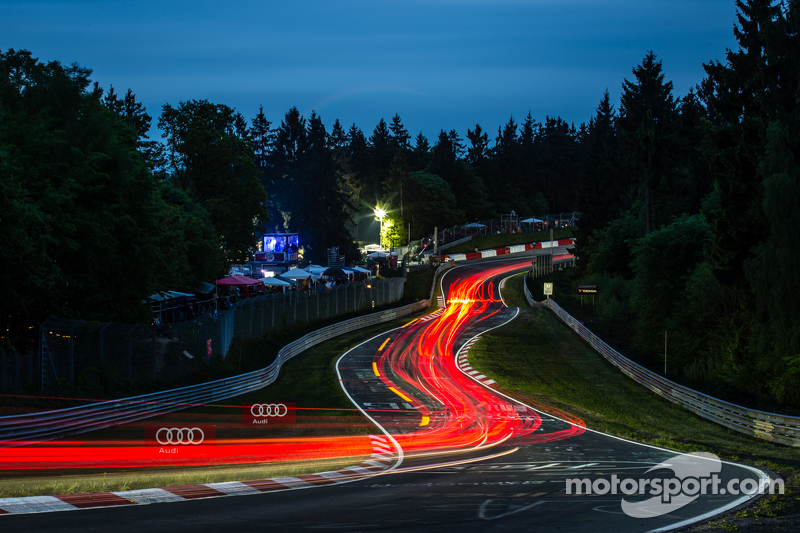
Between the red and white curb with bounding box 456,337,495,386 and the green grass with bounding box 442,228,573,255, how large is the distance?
61.4m

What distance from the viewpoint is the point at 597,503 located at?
12.0m

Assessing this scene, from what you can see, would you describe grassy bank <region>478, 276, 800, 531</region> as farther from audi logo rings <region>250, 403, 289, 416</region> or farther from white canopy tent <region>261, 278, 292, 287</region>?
white canopy tent <region>261, 278, 292, 287</region>

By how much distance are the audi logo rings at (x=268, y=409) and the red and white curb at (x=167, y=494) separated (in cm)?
1030

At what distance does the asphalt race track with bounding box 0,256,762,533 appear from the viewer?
10094 millimetres

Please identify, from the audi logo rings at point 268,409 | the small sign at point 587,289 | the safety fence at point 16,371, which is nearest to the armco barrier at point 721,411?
the small sign at point 587,289

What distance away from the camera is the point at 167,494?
38.3ft

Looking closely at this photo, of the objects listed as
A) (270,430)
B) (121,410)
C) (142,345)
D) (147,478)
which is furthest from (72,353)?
(147,478)

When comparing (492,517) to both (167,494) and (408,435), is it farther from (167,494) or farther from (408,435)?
(408,435)

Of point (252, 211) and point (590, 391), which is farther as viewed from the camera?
point (252, 211)

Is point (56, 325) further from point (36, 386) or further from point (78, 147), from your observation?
point (78, 147)

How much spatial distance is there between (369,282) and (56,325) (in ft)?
138

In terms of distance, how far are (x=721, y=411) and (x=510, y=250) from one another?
87.2 metres

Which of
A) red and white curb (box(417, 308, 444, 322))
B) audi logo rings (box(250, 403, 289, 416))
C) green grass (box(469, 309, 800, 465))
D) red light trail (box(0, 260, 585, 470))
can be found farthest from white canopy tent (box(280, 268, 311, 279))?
audi logo rings (box(250, 403, 289, 416))

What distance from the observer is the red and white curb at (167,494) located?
10375mm
